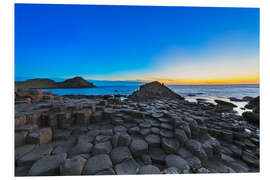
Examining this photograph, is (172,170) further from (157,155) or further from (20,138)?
(20,138)

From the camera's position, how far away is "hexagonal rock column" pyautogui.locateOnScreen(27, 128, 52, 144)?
1594 millimetres

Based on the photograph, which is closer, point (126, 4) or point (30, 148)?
point (30, 148)

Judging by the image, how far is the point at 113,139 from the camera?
5.62 ft

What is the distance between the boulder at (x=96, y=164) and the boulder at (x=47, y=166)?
40 cm

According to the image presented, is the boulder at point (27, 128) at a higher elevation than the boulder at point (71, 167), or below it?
higher

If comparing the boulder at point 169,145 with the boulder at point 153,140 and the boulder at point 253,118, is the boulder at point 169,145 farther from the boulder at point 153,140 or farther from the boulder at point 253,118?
the boulder at point 253,118

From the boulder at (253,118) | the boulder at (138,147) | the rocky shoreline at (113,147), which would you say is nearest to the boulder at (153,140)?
the rocky shoreline at (113,147)

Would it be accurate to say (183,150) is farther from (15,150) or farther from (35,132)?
(15,150)

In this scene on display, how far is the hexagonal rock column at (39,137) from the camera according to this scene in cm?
159

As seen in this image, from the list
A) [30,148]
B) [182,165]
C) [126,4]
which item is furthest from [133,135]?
[126,4]

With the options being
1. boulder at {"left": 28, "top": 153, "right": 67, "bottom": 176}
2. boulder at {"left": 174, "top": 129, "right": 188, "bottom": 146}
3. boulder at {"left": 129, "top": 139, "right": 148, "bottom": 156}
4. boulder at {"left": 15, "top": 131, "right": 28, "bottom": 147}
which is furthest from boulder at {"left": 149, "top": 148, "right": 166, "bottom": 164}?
boulder at {"left": 15, "top": 131, "right": 28, "bottom": 147}

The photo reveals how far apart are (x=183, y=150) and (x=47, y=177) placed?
2.25 m
